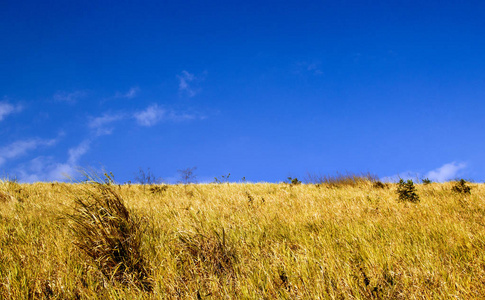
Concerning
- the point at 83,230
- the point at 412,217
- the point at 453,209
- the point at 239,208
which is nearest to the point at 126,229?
the point at 83,230

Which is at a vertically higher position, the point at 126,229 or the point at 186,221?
the point at 186,221

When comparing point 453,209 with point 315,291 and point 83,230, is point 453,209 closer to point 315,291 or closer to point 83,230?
point 315,291

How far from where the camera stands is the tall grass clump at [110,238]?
8.69ft

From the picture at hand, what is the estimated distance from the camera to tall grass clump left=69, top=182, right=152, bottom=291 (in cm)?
265

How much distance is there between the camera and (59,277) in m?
2.45

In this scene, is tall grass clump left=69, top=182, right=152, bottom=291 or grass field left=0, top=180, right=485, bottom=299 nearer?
grass field left=0, top=180, right=485, bottom=299

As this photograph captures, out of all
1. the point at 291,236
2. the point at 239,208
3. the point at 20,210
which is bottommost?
the point at 291,236

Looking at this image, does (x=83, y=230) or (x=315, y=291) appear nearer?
(x=315, y=291)

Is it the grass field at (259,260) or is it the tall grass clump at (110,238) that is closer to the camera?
the grass field at (259,260)

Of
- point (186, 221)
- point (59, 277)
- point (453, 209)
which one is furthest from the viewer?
point (453, 209)

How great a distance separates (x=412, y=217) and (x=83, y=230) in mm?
4529

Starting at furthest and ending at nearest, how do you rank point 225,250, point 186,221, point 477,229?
point 186,221 → point 477,229 → point 225,250

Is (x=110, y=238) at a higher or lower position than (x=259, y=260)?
higher

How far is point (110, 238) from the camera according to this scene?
2.78m
